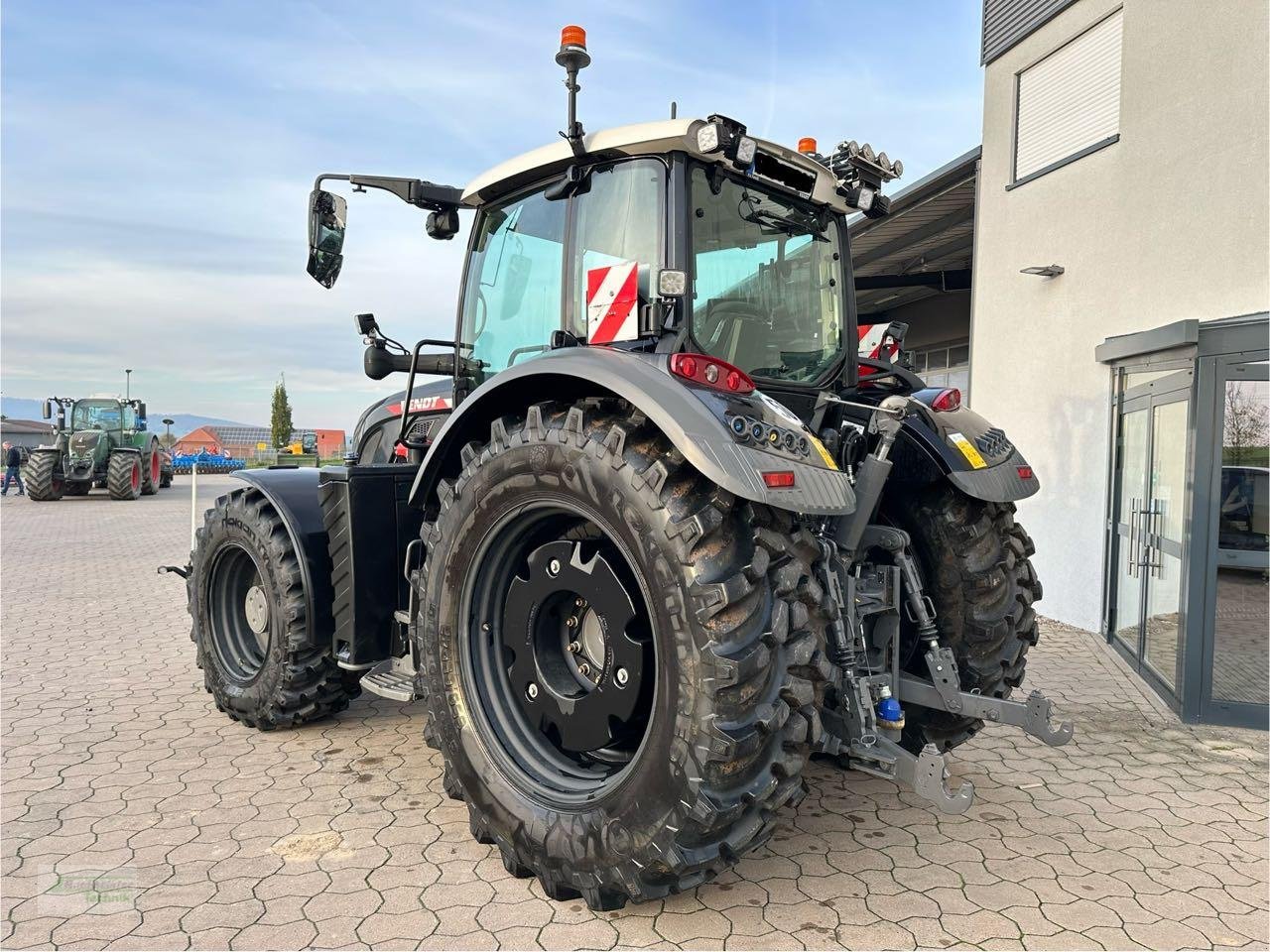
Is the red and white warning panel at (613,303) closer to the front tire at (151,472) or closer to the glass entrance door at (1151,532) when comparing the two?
the glass entrance door at (1151,532)

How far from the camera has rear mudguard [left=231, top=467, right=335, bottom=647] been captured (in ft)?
13.6

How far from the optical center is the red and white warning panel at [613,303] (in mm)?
2959

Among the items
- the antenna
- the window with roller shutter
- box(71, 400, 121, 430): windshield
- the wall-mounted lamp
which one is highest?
the window with roller shutter

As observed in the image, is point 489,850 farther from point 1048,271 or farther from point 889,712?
point 1048,271

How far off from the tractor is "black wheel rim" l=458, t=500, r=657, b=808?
0.01 metres

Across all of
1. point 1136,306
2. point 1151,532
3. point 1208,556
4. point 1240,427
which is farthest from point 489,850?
point 1136,306

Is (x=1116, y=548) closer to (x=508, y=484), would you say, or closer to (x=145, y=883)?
(x=508, y=484)

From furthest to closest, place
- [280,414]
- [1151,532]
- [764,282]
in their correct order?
[280,414] → [1151,532] → [764,282]

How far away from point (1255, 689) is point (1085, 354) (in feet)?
10.9

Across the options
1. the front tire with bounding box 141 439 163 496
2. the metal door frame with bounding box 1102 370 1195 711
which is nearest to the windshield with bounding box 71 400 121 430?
the front tire with bounding box 141 439 163 496

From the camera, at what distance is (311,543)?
4176mm

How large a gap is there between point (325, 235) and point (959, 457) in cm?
289

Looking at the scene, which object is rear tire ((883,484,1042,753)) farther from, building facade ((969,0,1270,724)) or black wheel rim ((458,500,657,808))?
building facade ((969,0,1270,724))

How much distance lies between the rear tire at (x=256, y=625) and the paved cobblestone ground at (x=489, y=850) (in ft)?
0.66
